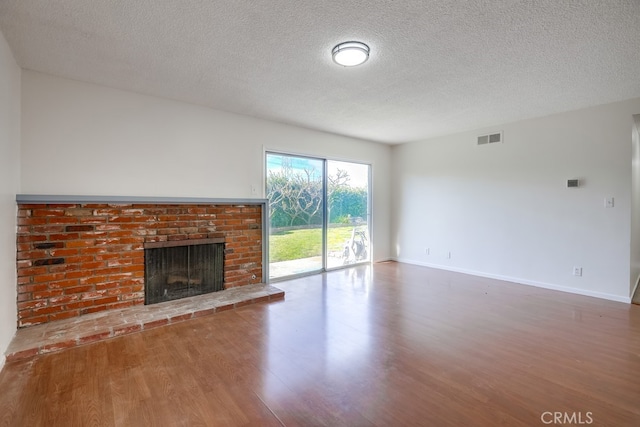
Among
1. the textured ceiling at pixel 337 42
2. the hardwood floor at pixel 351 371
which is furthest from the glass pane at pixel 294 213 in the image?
the hardwood floor at pixel 351 371

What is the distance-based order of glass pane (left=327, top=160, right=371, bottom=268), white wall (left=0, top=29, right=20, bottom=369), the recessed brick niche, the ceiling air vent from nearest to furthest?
white wall (left=0, top=29, right=20, bottom=369), the recessed brick niche, the ceiling air vent, glass pane (left=327, top=160, right=371, bottom=268)

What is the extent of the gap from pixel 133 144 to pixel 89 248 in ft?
3.98

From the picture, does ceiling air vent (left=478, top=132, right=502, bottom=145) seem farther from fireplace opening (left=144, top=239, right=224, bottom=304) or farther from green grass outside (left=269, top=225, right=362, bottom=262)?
fireplace opening (left=144, top=239, right=224, bottom=304)

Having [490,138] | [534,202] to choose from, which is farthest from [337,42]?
[534,202]

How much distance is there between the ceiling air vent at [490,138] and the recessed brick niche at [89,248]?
14.1ft

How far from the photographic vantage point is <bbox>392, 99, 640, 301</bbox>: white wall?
12.1 ft

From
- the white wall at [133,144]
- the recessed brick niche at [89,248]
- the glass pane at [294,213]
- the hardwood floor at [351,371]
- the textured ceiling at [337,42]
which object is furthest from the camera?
the glass pane at [294,213]

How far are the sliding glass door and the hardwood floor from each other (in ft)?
4.75

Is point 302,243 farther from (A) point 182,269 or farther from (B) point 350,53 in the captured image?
(B) point 350,53

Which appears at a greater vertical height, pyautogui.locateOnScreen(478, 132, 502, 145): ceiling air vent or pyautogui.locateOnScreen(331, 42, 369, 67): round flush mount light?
pyautogui.locateOnScreen(331, 42, 369, 67): round flush mount light

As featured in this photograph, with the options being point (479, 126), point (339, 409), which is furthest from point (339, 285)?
point (479, 126)

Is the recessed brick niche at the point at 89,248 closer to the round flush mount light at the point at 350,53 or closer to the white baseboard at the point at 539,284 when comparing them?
the round flush mount light at the point at 350,53

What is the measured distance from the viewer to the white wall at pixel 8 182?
2.24 m

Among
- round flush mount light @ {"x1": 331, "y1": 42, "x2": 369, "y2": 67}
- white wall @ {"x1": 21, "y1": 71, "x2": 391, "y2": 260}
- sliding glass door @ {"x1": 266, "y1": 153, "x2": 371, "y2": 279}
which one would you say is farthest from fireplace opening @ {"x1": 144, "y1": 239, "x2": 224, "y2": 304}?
round flush mount light @ {"x1": 331, "y1": 42, "x2": 369, "y2": 67}
